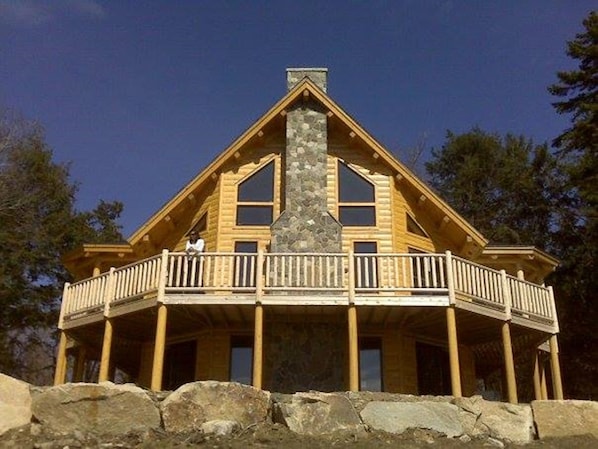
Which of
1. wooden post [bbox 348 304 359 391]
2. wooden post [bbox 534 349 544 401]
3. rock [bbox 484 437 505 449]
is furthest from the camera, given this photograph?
wooden post [bbox 534 349 544 401]

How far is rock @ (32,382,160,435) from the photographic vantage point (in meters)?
10.7

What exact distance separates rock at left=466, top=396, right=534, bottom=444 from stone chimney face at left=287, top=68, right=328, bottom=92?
1229 cm

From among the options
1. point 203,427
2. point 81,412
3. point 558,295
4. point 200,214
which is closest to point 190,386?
point 203,427

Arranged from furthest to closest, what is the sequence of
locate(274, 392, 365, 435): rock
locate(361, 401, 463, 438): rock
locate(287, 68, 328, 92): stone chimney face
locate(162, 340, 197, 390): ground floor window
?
1. locate(287, 68, 328, 92): stone chimney face
2. locate(162, 340, 197, 390): ground floor window
3. locate(361, 401, 463, 438): rock
4. locate(274, 392, 365, 435): rock

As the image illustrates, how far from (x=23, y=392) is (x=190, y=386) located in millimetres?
2638

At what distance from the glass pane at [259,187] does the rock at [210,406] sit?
8.77 m

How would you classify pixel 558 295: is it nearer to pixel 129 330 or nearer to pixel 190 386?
pixel 129 330

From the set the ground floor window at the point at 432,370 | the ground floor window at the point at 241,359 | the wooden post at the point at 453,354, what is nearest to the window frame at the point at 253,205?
the ground floor window at the point at 241,359

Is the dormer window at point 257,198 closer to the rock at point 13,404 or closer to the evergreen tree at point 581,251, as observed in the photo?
the rock at point 13,404

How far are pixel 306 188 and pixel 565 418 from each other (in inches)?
367

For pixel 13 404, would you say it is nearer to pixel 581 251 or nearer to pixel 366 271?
pixel 366 271

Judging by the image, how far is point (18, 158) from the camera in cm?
3275

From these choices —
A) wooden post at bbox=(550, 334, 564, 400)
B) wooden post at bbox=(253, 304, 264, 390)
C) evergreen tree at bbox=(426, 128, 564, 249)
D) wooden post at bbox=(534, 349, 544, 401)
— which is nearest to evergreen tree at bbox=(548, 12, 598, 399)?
evergreen tree at bbox=(426, 128, 564, 249)

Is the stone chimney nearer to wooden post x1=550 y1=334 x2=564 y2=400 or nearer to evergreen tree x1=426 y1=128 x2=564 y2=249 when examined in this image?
wooden post x1=550 y1=334 x2=564 y2=400
